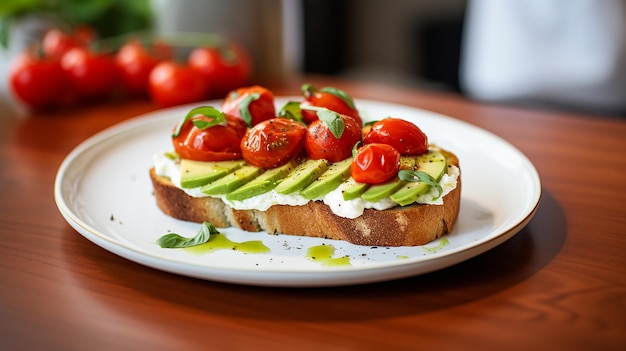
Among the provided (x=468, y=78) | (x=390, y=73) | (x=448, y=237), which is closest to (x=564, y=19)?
(x=468, y=78)

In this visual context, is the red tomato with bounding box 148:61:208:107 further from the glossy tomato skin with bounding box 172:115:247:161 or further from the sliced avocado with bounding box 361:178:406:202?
the sliced avocado with bounding box 361:178:406:202

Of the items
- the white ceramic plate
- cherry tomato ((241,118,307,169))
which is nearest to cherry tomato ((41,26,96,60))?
the white ceramic plate

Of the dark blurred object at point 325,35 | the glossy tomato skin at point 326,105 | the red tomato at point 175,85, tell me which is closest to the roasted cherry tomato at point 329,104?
the glossy tomato skin at point 326,105

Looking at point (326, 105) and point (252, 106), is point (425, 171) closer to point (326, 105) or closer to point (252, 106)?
point (326, 105)

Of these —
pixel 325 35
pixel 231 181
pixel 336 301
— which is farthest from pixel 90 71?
pixel 325 35

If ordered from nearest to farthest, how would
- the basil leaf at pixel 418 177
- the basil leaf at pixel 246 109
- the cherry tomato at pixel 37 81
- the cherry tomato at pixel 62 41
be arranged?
the basil leaf at pixel 418 177, the basil leaf at pixel 246 109, the cherry tomato at pixel 37 81, the cherry tomato at pixel 62 41

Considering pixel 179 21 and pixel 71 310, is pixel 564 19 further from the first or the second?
pixel 71 310

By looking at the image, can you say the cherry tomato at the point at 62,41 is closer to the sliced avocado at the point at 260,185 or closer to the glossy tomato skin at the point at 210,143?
the glossy tomato skin at the point at 210,143
